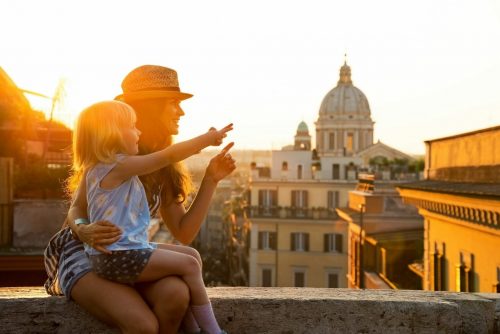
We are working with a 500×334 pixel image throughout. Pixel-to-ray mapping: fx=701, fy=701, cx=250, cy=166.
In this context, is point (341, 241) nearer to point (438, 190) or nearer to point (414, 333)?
point (438, 190)

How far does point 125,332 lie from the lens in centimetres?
291

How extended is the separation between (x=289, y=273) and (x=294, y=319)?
152 feet

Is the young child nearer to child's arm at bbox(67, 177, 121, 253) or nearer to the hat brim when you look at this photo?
child's arm at bbox(67, 177, 121, 253)

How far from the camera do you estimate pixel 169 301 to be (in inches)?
116

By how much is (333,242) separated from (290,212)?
13.0ft

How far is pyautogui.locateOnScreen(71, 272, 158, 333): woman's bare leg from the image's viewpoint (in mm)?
2869

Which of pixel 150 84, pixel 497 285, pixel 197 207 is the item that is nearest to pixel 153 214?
pixel 197 207

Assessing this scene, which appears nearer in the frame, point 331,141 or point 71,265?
point 71,265

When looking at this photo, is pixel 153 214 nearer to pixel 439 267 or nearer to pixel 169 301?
pixel 169 301

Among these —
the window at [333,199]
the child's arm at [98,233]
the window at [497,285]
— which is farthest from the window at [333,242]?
the child's arm at [98,233]

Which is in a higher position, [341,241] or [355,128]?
[355,128]

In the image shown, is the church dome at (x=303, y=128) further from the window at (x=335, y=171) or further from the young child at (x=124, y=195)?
the young child at (x=124, y=195)

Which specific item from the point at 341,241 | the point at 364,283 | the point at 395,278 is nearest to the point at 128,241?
the point at 395,278

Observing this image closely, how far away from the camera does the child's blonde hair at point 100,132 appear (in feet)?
9.89
